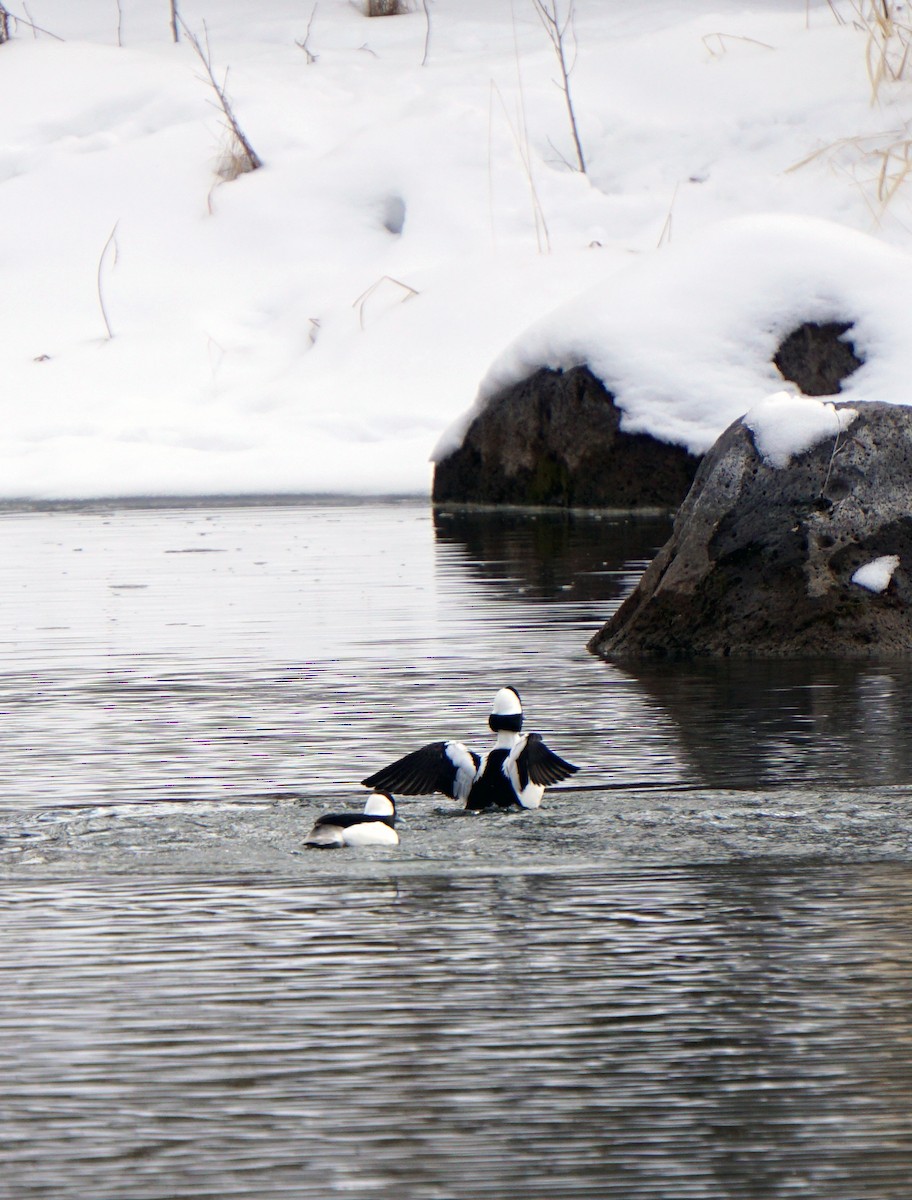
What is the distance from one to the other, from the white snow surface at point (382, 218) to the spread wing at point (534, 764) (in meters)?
11.0

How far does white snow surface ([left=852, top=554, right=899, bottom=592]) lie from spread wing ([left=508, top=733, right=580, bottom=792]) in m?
3.44

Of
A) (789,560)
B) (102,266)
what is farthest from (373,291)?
(789,560)

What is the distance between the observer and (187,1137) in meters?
2.91

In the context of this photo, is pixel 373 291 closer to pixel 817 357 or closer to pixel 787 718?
pixel 817 357

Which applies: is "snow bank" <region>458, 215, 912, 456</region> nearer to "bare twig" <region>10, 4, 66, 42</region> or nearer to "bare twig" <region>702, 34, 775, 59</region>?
"bare twig" <region>702, 34, 775, 59</region>

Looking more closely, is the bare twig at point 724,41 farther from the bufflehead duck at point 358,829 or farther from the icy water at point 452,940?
the bufflehead duck at point 358,829

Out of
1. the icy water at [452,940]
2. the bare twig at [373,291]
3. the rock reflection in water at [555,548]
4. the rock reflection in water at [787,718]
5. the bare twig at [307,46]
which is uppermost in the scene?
the bare twig at [307,46]

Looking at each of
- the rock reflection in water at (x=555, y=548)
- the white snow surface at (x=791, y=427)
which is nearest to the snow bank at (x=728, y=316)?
the rock reflection in water at (x=555, y=548)

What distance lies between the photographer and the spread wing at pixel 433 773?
Answer: 17.2 feet

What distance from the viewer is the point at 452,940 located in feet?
13.0

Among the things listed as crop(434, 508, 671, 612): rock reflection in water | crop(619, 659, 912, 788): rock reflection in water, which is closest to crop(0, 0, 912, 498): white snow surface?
crop(434, 508, 671, 612): rock reflection in water

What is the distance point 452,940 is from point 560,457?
42.4 ft

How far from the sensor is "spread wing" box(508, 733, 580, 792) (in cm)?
518

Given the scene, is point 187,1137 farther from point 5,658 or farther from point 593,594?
point 593,594
